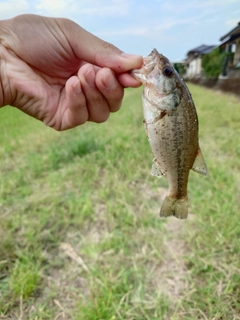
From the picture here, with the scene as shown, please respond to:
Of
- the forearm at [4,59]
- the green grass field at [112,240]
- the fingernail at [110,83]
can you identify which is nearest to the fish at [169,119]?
the fingernail at [110,83]

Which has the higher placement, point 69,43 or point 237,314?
point 69,43

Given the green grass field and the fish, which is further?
the green grass field

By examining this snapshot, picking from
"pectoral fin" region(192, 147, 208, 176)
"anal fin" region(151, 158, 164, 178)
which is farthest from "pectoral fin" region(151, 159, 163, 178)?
"pectoral fin" region(192, 147, 208, 176)

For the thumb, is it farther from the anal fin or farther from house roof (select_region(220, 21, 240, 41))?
house roof (select_region(220, 21, 240, 41))

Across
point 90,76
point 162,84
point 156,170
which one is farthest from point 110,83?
point 156,170

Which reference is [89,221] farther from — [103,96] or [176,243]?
[103,96]

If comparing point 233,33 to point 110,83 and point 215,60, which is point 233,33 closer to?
point 110,83

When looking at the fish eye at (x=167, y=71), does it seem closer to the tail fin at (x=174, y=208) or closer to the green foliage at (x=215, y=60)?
the tail fin at (x=174, y=208)

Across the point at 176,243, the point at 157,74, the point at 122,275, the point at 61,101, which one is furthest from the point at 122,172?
the point at 157,74
